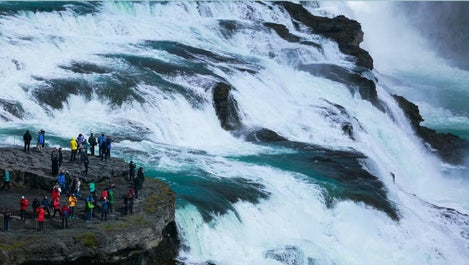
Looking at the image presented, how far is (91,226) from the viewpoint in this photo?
20750 millimetres

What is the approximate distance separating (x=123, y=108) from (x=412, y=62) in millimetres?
55609

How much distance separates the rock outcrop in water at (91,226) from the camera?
755 inches

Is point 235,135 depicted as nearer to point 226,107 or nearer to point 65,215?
point 226,107

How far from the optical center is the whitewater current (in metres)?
27.9

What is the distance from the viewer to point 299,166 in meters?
34.6

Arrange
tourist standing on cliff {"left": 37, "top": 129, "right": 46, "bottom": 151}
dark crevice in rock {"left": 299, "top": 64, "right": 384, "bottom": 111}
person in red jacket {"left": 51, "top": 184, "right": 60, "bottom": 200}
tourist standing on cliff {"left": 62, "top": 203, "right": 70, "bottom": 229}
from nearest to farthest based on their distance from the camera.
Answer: tourist standing on cliff {"left": 62, "top": 203, "right": 70, "bottom": 229}
person in red jacket {"left": 51, "top": 184, "right": 60, "bottom": 200}
tourist standing on cliff {"left": 37, "top": 129, "right": 46, "bottom": 151}
dark crevice in rock {"left": 299, "top": 64, "right": 384, "bottom": 111}

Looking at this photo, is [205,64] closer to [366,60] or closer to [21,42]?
[21,42]

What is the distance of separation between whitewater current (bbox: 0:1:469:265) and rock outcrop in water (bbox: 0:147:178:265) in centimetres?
143

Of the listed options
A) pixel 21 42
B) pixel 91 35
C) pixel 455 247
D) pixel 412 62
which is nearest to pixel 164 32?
pixel 91 35

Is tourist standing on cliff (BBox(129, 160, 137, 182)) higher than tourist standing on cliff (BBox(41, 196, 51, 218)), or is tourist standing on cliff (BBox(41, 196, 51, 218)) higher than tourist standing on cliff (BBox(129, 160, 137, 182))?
tourist standing on cliff (BBox(129, 160, 137, 182))

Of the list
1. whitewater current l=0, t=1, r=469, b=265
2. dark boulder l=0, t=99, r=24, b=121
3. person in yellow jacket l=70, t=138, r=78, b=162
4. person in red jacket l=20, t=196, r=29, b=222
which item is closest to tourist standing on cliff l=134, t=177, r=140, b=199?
whitewater current l=0, t=1, r=469, b=265

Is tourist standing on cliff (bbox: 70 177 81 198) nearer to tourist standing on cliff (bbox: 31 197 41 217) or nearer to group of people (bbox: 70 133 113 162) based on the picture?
tourist standing on cliff (bbox: 31 197 41 217)

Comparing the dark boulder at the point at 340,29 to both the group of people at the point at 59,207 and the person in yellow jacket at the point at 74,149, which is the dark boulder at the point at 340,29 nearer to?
the person in yellow jacket at the point at 74,149

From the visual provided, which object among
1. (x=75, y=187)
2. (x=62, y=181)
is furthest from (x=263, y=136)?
(x=62, y=181)
